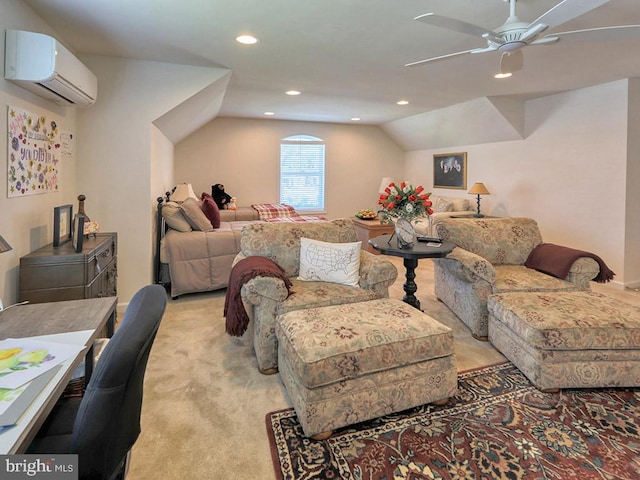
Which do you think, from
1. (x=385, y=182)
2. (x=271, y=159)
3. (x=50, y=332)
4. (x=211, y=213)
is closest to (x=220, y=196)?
(x=271, y=159)

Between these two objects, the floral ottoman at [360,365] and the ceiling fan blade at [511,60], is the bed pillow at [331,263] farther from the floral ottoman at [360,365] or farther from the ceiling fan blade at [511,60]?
the ceiling fan blade at [511,60]

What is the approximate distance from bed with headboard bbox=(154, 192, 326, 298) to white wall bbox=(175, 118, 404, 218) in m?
2.72

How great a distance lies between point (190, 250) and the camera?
3.79m

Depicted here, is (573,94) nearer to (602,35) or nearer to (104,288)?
(602,35)

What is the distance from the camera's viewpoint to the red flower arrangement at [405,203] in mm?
3051

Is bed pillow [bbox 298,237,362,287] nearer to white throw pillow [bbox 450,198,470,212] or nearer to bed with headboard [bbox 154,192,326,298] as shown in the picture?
bed with headboard [bbox 154,192,326,298]

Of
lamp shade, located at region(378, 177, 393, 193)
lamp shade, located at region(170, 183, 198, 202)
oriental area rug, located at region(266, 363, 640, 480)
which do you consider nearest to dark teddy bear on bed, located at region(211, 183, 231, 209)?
lamp shade, located at region(170, 183, 198, 202)

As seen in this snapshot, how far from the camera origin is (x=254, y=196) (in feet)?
23.1

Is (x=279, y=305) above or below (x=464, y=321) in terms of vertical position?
above

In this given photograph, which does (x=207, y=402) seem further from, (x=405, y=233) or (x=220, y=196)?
(x=220, y=196)

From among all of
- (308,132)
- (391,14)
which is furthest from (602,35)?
(308,132)

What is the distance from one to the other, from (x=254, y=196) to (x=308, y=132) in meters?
1.71

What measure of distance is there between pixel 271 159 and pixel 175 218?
352 cm

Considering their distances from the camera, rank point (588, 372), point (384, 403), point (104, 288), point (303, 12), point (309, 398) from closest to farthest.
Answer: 1. point (309, 398)
2. point (384, 403)
3. point (588, 372)
4. point (303, 12)
5. point (104, 288)
